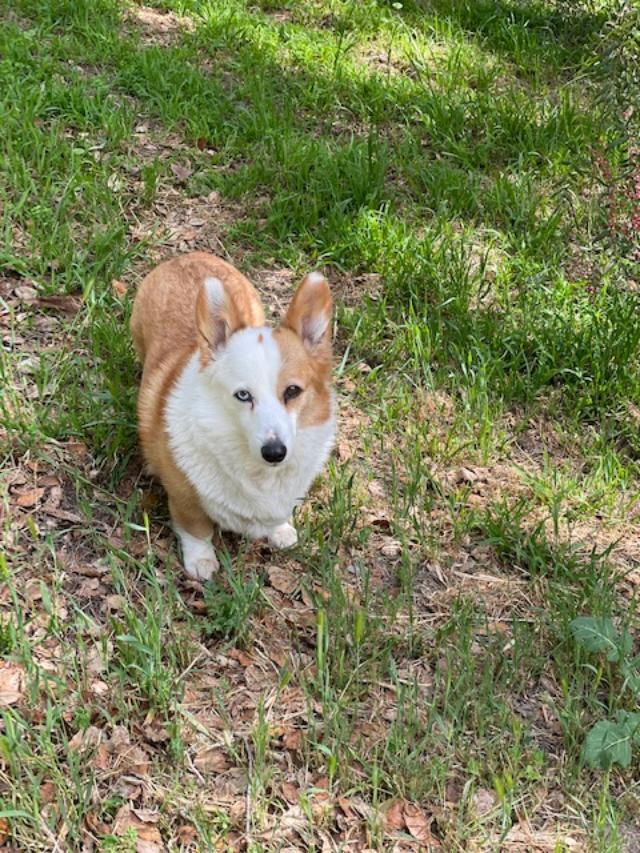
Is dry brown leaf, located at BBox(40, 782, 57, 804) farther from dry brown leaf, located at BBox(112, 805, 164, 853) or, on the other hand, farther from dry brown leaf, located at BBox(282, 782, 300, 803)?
dry brown leaf, located at BBox(282, 782, 300, 803)

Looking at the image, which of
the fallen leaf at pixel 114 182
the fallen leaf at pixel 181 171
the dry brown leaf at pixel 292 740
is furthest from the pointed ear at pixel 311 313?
the fallen leaf at pixel 181 171

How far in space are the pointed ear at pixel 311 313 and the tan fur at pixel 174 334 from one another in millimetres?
158

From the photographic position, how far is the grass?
2.36 m

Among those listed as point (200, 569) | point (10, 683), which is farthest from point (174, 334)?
point (10, 683)

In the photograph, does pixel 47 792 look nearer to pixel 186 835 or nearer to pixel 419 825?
pixel 186 835

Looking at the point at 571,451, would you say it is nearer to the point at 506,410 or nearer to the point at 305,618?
the point at 506,410

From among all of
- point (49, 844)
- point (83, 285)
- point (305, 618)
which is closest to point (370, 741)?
point (305, 618)

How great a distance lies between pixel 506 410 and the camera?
3678 mm

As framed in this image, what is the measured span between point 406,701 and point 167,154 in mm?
3209

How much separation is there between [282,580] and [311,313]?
34.2 inches

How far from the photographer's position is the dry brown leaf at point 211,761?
238 centimetres

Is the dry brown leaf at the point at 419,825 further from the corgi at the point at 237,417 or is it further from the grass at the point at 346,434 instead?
the corgi at the point at 237,417

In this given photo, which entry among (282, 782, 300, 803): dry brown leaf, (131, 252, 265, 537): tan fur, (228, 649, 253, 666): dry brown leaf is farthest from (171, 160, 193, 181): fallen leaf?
(282, 782, 300, 803): dry brown leaf

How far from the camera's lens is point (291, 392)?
2.66 m
